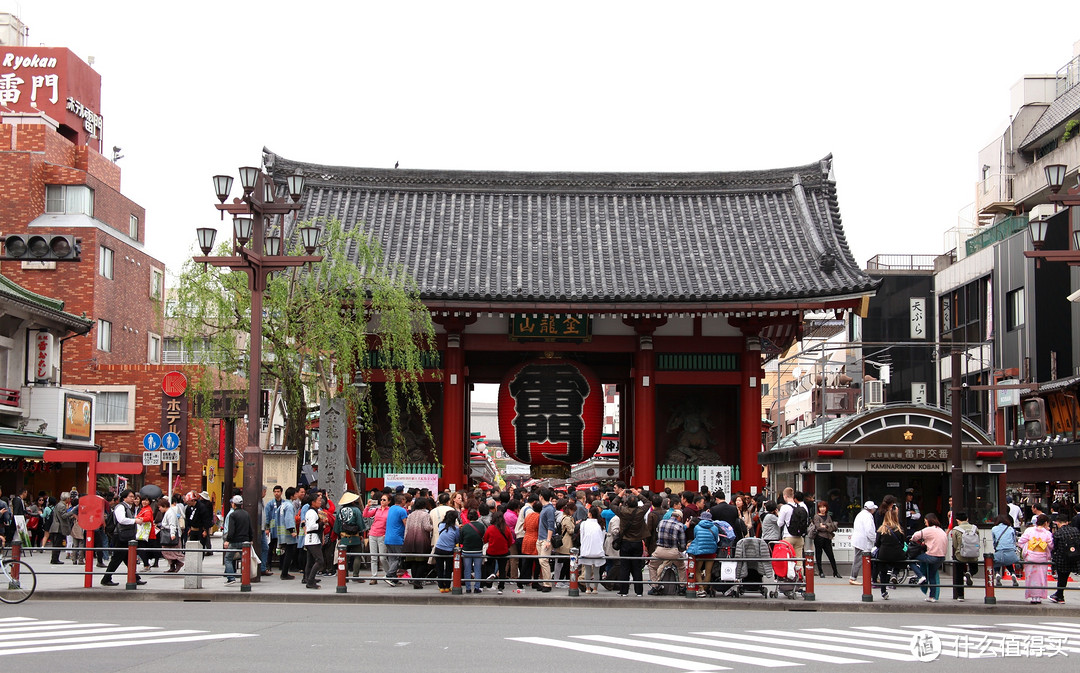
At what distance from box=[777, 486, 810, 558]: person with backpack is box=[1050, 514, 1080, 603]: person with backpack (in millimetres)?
4189

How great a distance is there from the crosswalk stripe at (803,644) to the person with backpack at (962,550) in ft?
20.2

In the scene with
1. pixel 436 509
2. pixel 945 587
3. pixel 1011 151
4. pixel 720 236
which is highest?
pixel 1011 151

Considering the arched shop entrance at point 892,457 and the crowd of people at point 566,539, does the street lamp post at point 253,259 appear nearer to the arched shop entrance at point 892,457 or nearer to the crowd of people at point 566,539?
the crowd of people at point 566,539

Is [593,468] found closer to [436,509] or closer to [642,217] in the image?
[642,217]

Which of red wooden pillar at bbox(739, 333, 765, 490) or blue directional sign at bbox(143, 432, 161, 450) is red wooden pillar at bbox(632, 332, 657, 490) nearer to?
red wooden pillar at bbox(739, 333, 765, 490)

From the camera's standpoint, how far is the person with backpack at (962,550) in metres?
19.3

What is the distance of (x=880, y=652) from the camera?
12.7m

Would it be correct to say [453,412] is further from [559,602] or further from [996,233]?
[996,233]

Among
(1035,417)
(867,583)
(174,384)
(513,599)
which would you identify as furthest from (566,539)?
(1035,417)

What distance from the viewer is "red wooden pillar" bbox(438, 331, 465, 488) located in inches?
A: 1045

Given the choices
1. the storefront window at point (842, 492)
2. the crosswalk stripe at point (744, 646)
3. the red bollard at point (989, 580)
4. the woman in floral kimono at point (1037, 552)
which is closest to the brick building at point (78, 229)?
the storefront window at point (842, 492)

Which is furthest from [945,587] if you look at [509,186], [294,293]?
[509,186]

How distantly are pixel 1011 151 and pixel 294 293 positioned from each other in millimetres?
37879

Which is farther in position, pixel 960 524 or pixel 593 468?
pixel 593 468
